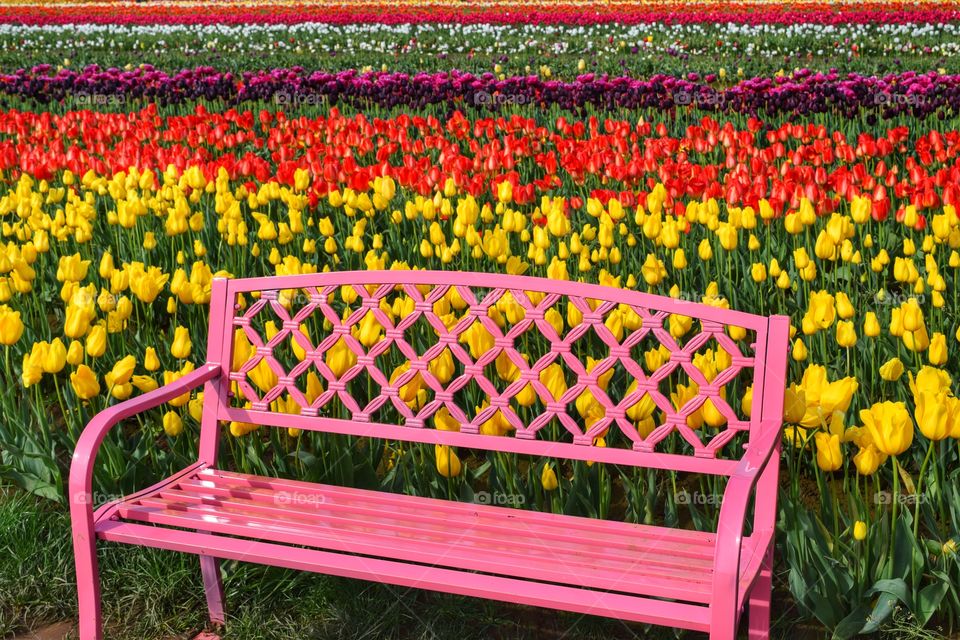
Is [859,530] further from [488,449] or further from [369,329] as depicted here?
[369,329]

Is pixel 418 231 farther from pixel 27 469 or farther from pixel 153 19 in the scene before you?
pixel 153 19

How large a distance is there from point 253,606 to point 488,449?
77 cm

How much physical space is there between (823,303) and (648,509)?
0.82 m

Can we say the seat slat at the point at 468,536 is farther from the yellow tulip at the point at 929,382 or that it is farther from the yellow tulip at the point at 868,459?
the yellow tulip at the point at 929,382

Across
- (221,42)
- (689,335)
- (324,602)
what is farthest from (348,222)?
(221,42)

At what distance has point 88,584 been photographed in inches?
95.7

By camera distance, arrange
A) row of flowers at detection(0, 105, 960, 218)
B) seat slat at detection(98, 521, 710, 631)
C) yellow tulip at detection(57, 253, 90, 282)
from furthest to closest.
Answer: row of flowers at detection(0, 105, 960, 218) → yellow tulip at detection(57, 253, 90, 282) → seat slat at detection(98, 521, 710, 631)

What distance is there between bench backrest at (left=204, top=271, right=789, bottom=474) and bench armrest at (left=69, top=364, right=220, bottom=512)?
0.73ft

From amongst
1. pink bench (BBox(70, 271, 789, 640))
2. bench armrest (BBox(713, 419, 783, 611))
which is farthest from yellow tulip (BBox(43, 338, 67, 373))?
bench armrest (BBox(713, 419, 783, 611))

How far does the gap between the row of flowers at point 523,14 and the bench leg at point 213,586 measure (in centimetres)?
1879

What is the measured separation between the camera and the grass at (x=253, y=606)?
2648mm

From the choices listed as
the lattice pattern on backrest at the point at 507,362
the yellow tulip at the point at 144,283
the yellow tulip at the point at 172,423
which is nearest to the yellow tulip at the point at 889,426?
the lattice pattern on backrest at the point at 507,362

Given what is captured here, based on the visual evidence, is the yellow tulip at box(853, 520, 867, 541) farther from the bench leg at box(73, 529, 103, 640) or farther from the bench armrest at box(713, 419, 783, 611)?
the bench leg at box(73, 529, 103, 640)

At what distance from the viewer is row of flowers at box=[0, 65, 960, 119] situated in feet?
25.4
